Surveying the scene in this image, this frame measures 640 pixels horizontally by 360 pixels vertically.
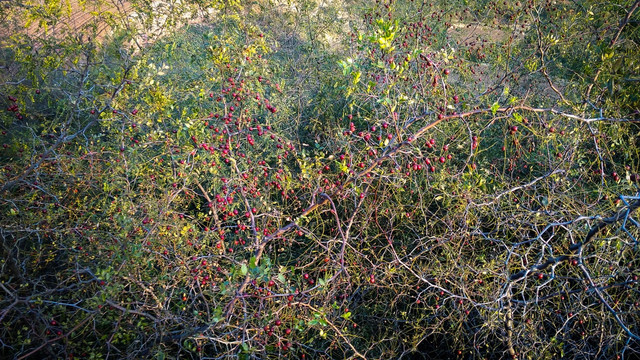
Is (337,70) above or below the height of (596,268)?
above

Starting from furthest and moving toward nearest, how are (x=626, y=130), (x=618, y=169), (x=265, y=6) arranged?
(x=265, y=6), (x=618, y=169), (x=626, y=130)

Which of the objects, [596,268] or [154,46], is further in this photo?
[154,46]

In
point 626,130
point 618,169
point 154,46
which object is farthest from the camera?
point 154,46

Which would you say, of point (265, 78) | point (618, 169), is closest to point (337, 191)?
point (265, 78)

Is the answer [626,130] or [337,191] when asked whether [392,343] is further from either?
[626,130]

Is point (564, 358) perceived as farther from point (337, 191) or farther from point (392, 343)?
point (337, 191)

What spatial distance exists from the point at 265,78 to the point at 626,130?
2.54 meters

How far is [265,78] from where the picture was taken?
372 centimetres

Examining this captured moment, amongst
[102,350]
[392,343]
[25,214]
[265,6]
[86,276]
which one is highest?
[265,6]

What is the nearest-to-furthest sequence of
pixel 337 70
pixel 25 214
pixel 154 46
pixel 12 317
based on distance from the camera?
1. pixel 12 317
2. pixel 25 214
3. pixel 154 46
4. pixel 337 70

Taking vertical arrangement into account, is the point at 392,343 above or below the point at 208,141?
below

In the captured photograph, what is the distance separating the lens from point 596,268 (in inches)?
95.0

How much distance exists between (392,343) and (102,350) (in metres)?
1.52

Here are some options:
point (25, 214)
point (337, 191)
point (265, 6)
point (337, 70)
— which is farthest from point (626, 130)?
point (265, 6)
